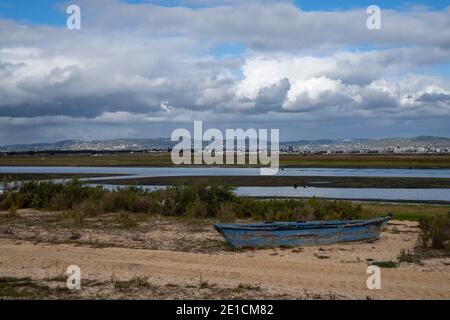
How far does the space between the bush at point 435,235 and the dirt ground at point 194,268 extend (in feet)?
1.94

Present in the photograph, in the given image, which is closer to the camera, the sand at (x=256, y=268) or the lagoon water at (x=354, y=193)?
the sand at (x=256, y=268)

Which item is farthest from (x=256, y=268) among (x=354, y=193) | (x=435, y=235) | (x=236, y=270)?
(x=354, y=193)

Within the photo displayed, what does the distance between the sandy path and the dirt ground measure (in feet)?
0.07

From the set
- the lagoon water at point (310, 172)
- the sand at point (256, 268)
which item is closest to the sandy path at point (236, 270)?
the sand at point (256, 268)

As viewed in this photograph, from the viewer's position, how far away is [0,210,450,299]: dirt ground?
32.9 feet

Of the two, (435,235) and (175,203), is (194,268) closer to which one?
(435,235)

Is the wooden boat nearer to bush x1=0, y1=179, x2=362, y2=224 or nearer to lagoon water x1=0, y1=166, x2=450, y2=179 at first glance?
bush x1=0, y1=179, x2=362, y2=224

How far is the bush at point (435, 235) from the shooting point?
14.9 meters

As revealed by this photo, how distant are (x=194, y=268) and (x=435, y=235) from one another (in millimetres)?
6996

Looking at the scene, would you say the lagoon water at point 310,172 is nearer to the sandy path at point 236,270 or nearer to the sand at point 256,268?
the sand at point 256,268

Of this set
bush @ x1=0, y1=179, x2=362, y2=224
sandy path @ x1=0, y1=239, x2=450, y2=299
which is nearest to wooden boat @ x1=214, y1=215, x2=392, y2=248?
sandy path @ x1=0, y1=239, x2=450, y2=299
